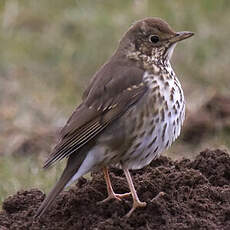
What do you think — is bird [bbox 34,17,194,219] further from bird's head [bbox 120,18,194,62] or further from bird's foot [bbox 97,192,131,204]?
bird's head [bbox 120,18,194,62]

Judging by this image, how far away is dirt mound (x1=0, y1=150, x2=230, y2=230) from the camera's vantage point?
6.00 m

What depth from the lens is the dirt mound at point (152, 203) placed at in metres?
6.00

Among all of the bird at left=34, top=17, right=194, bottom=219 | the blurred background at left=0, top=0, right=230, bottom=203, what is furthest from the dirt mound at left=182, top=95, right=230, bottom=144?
the bird at left=34, top=17, right=194, bottom=219

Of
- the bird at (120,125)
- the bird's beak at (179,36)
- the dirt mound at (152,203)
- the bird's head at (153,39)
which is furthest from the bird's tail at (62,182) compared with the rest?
the bird's beak at (179,36)

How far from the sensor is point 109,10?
12930 millimetres

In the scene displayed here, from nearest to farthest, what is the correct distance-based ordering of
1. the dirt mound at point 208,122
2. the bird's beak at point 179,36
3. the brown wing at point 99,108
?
the brown wing at point 99,108, the bird's beak at point 179,36, the dirt mound at point 208,122

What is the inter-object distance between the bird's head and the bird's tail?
1.04 m

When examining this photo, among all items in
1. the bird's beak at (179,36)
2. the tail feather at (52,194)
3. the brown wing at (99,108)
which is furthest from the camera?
the bird's beak at (179,36)

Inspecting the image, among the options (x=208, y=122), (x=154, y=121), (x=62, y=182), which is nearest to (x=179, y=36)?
(x=154, y=121)

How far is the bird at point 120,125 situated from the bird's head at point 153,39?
0.25 metres

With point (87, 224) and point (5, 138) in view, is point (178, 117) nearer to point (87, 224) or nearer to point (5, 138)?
point (87, 224)

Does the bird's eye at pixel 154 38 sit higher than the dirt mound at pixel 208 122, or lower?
lower

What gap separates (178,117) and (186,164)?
810 mm

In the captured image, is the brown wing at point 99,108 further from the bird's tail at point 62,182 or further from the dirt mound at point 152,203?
the dirt mound at point 152,203
